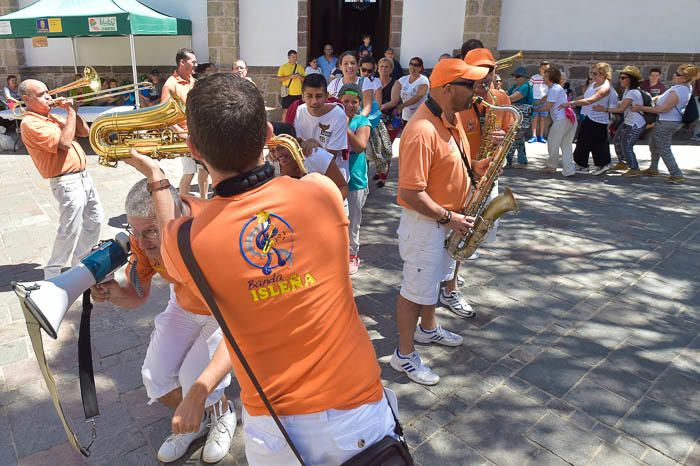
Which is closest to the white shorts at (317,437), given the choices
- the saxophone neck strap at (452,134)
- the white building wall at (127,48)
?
the saxophone neck strap at (452,134)

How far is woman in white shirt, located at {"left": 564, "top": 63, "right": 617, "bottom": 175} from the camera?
27.9 feet

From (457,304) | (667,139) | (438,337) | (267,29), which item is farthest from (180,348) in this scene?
(267,29)

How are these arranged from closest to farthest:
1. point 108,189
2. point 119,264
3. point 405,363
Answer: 1. point 119,264
2. point 405,363
3. point 108,189

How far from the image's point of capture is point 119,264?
6.44 feet

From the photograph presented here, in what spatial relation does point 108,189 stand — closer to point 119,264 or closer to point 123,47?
point 119,264

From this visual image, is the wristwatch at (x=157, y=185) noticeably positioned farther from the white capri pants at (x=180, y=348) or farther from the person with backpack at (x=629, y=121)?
the person with backpack at (x=629, y=121)

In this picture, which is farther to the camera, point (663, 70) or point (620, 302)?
point (663, 70)

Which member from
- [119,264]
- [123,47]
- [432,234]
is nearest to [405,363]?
[432,234]

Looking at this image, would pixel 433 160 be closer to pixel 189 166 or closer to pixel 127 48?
pixel 189 166

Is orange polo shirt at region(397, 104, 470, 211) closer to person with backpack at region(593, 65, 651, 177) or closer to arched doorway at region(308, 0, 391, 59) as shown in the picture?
person with backpack at region(593, 65, 651, 177)

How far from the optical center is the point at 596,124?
873 centimetres

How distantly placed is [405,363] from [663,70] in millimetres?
12455

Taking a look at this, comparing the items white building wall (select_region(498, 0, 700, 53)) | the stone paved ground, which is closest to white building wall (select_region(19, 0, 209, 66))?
white building wall (select_region(498, 0, 700, 53))

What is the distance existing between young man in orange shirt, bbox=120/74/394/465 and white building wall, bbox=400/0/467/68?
12.2m
